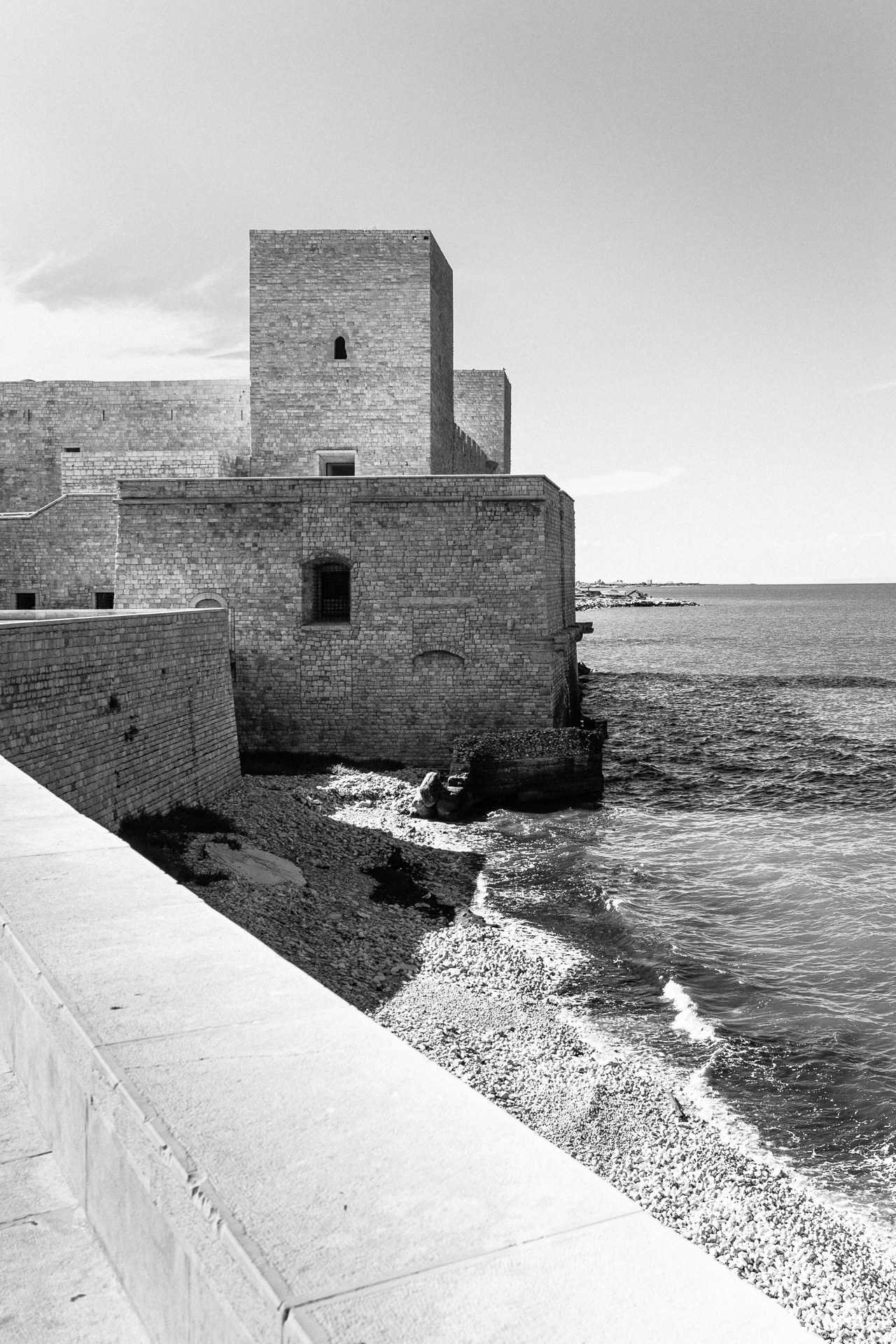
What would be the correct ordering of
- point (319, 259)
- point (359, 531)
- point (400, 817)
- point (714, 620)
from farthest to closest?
point (714, 620), point (319, 259), point (359, 531), point (400, 817)

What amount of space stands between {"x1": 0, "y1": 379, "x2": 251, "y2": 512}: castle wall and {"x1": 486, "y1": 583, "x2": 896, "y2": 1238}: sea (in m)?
12.2

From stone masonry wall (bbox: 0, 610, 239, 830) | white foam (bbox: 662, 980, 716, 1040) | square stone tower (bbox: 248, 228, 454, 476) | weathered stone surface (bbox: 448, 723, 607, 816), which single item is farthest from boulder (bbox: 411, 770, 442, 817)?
square stone tower (bbox: 248, 228, 454, 476)

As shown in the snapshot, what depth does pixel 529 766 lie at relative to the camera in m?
18.3

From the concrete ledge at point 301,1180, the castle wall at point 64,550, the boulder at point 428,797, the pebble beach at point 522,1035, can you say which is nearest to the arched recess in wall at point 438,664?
the boulder at point 428,797

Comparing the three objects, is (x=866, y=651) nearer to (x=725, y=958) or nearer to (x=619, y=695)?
(x=619, y=695)

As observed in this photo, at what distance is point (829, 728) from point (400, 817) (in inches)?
723

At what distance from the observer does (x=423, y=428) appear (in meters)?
21.8

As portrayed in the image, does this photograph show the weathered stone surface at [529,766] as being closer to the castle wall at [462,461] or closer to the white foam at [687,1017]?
the castle wall at [462,461]

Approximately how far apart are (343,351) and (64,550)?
7.35m

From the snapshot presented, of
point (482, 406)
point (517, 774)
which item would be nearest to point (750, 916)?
point (517, 774)

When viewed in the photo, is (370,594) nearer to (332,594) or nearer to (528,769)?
(332,594)

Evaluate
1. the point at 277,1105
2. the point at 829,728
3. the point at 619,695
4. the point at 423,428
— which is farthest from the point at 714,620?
the point at 277,1105

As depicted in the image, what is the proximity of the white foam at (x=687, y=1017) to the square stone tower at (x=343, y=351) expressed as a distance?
553 inches

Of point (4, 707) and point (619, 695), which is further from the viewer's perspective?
point (619, 695)
